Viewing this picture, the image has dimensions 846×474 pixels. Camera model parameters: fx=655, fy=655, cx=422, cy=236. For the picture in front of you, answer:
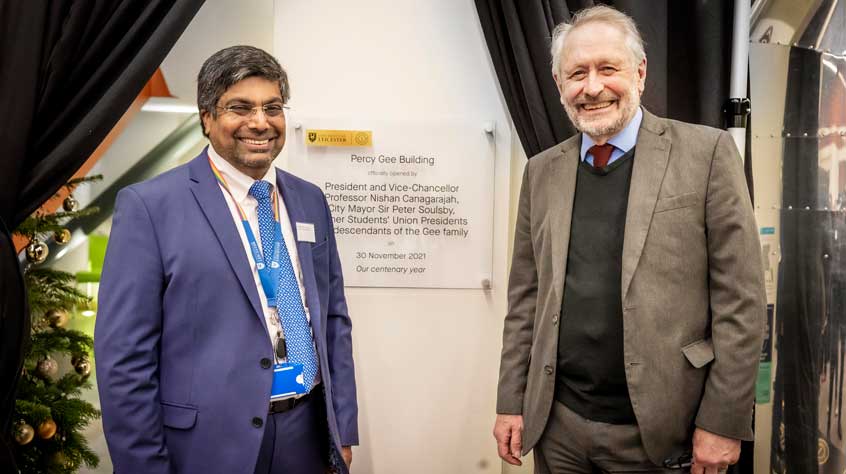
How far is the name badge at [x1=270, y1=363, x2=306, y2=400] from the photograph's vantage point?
5.43 ft

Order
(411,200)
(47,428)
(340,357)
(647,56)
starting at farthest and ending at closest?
(411,200) < (647,56) < (47,428) < (340,357)

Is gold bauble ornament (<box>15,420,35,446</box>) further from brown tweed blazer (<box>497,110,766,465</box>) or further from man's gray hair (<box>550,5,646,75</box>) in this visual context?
man's gray hair (<box>550,5,646,75</box>)

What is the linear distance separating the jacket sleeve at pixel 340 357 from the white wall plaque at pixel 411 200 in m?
0.53

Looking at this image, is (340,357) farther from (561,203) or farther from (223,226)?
(561,203)

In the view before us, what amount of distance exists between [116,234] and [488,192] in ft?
4.59

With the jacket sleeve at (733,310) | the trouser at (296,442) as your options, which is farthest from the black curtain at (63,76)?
the jacket sleeve at (733,310)

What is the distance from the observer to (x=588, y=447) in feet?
5.62

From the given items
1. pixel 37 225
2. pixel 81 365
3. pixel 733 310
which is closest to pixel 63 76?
pixel 37 225

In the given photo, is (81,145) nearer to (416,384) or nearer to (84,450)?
(84,450)

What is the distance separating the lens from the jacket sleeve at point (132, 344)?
1.52 m

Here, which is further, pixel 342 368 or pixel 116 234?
pixel 342 368

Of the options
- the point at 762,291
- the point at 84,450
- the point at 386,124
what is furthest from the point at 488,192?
the point at 84,450

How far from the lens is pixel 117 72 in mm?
2123

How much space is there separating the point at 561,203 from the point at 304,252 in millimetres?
719
